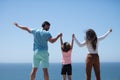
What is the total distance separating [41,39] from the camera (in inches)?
500

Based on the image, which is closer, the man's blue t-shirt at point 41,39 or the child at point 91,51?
the child at point 91,51

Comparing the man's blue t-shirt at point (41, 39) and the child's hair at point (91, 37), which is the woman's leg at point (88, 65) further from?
the man's blue t-shirt at point (41, 39)

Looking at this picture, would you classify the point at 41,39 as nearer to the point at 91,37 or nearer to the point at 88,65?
the point at 91,37

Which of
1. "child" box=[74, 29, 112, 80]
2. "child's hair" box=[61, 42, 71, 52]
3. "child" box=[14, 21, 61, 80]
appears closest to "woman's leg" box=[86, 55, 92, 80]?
"child" box=[74, 29, 112, 80]

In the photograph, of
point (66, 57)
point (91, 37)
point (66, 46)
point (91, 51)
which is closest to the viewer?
point (91, 51)

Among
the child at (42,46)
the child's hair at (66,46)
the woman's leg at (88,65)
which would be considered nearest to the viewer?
the woman's leg at (88,65)

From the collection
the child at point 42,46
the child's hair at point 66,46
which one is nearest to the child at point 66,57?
the child's hair at point 66,46

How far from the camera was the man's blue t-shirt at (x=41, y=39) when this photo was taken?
1267 centimetres

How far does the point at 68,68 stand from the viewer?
48.1ft

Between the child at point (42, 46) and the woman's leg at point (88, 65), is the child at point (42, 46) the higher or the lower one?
the higher one

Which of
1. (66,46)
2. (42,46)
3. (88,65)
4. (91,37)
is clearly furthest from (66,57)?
(91,37)

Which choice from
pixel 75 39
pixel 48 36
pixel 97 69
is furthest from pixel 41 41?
pixel 97 69

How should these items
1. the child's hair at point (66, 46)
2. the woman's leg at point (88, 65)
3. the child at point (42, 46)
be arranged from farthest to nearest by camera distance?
the child's hair at point (66, 46), the child at point (42, 46), the woman's leg at point (88, 65)

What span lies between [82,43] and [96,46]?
50 centimetres
